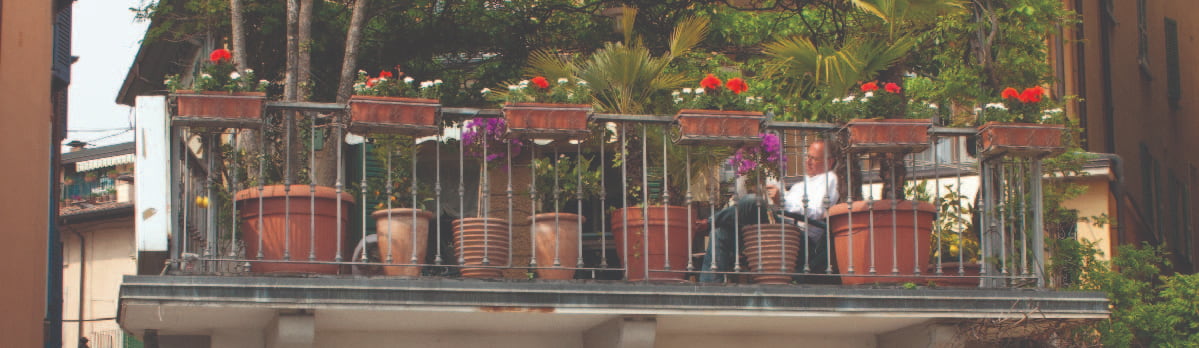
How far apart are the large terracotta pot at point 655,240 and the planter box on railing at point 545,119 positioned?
816 mm

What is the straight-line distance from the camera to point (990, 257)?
10.1m

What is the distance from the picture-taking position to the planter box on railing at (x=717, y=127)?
9523mm

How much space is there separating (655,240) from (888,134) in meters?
1.52

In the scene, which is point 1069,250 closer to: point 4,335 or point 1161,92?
point 4,335

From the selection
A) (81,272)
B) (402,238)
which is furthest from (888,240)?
(81,272)

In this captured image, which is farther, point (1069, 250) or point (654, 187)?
point (654, 187)

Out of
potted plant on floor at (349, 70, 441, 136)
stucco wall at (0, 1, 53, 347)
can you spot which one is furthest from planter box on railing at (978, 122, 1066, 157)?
stucco wall at (0, 1, 53, 347)

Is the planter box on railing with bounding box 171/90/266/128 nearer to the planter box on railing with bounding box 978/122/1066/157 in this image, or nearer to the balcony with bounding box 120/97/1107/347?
the balcony with bounding box 120/97/1107/347

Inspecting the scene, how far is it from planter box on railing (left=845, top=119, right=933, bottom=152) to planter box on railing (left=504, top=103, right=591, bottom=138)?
161 centimetres

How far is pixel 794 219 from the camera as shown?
34.6 feet

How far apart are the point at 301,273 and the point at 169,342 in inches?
41.4

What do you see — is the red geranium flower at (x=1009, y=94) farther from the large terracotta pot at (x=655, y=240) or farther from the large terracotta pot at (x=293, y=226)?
the large terracotta pot at (x=293, y=226)

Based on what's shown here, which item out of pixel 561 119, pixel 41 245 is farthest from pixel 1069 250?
pixel 41 245

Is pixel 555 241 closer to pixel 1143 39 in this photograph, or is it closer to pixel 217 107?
pixel 217 107
